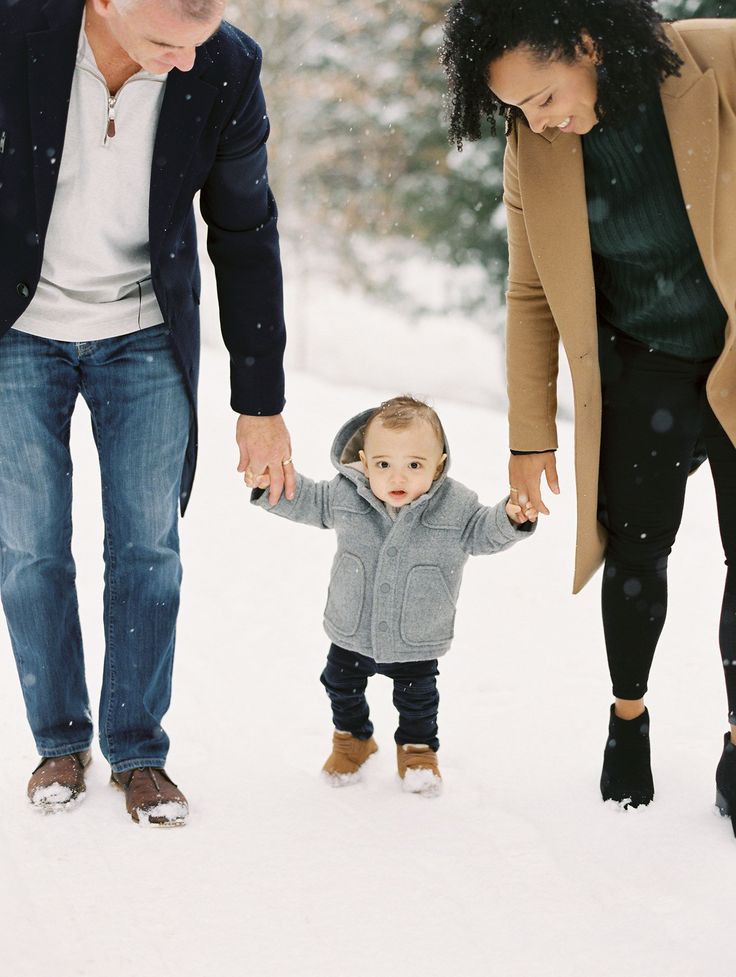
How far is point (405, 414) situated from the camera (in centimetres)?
254

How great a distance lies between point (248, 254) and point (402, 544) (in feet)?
2.48

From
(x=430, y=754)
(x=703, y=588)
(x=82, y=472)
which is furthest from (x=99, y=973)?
(x=82, y=472)

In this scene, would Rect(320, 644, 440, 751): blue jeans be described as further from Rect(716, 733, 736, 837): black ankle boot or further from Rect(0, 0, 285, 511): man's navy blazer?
Rect(716, 733, 736, 837): black ankle boot

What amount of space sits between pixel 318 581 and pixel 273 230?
6.78 ft

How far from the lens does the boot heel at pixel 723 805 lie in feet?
8.14

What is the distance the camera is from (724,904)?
2.17 meters

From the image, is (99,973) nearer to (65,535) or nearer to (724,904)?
(65,535)

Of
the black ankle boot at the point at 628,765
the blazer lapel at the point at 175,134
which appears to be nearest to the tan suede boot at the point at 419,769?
the black ankle boot at the point at 628,765

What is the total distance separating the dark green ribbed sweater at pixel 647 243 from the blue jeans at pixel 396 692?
3.12ft

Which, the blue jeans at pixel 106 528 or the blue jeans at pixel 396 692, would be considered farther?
the blue jeans at pixel 396 692

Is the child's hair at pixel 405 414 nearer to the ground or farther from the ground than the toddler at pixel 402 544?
farther from the ground

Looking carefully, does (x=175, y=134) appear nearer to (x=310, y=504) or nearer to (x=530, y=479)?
(x=310, y=504)

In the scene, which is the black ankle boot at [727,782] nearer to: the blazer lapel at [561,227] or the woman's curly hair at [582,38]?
the blazer lapel at [561,227]

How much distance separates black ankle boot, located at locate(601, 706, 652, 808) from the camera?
8.37 feet
